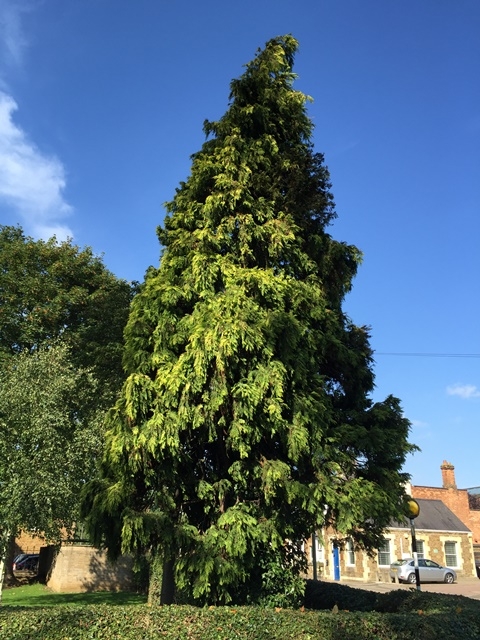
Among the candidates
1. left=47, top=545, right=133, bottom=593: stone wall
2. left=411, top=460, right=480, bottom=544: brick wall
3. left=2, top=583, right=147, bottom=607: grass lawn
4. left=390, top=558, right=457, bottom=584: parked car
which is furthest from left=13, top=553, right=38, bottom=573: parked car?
left=411, top=460, right=480, bottom=544: brick wall

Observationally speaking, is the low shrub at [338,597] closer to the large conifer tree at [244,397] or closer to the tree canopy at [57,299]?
the large conifer tree at [244,397]

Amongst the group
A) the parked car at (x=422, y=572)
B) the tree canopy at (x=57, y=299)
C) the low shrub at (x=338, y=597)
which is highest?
the tree canopy at (x=57, y=299)

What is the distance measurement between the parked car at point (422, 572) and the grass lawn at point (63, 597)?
49.9 feet

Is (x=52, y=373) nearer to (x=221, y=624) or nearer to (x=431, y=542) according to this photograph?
(x=221, y=624)

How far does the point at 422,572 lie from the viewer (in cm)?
2908

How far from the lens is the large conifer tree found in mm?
9305

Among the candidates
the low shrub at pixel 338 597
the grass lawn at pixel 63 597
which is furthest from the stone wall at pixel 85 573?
the low shrub at pixel 338 597

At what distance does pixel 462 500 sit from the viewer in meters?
40.9

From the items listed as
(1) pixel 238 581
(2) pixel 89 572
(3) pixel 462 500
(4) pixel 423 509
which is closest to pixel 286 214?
(1) pixel 238 581

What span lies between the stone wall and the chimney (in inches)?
1108

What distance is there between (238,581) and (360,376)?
5.32 metres

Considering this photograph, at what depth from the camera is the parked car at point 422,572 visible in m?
28.0

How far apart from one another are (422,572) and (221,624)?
2692cm

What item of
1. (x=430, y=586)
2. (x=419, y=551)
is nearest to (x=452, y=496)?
(x=419, y=551)
